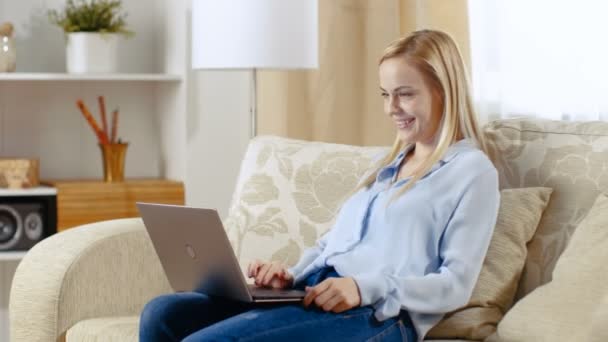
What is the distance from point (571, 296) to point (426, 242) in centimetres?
27

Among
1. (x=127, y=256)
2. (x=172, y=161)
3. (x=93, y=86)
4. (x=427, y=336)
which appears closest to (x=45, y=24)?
(x=93, y=86)

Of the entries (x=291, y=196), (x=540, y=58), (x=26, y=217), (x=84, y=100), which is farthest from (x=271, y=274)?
(x=84, y=100)

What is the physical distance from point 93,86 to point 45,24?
0.91 ft

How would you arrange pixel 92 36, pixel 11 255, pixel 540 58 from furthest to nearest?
1. pixel 92 36
2. pixel 11 255
3. pixel 540 58

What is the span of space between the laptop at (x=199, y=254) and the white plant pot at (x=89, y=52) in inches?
65.0

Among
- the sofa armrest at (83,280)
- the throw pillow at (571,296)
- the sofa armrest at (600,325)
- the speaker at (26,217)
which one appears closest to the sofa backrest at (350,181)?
the throw pillow at (571,296)

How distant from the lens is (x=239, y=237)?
2430mm

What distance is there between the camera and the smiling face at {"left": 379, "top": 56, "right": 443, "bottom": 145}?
77.7 inches

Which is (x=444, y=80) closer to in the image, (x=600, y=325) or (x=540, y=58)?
(x=600, y=325)

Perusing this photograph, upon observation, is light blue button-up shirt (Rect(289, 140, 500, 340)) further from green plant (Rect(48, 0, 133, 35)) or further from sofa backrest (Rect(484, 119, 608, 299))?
green plant (Rect(48, 0, 133, 35))

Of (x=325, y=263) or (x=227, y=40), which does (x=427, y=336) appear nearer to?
(x=325, y=263)

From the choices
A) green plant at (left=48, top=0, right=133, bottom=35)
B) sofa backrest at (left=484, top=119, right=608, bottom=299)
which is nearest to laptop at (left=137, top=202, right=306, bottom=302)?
sofa backrest at (left=484, top=119, right=608, bottom=299)

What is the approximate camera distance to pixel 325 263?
77.6 inches

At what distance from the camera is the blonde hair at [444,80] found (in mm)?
1960
